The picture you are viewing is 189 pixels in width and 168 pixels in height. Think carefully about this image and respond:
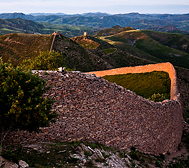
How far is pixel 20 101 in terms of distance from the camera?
9.02 meters

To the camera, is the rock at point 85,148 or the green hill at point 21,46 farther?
the green hill at point 21,46

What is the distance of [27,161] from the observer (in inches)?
379

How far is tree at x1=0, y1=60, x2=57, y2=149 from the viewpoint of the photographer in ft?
28.9

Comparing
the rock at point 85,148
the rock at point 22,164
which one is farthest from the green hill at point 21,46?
the rock at point 22,164

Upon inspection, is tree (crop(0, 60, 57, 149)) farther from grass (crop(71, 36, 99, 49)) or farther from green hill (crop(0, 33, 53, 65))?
grass (crop(71, 36, 99, 49))

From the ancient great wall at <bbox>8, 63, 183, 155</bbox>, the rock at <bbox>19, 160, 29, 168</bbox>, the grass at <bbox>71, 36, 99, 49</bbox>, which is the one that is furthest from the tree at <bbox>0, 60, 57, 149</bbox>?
the grass at <bbox>71, 36, 99, 49</bbox>

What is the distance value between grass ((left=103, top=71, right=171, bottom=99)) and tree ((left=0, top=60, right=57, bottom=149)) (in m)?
28.4

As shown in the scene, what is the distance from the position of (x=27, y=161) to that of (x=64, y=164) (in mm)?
2290

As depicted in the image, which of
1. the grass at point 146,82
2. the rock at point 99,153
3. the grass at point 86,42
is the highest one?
the grass at point 86,42

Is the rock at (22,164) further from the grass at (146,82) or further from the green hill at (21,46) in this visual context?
the green hill at (21,46)

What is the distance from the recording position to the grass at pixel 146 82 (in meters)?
35.6

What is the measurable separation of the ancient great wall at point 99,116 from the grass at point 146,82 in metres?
12.9

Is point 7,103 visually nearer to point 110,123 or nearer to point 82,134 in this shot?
point 82,134

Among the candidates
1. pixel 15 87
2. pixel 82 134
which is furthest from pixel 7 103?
pixel 82 134
